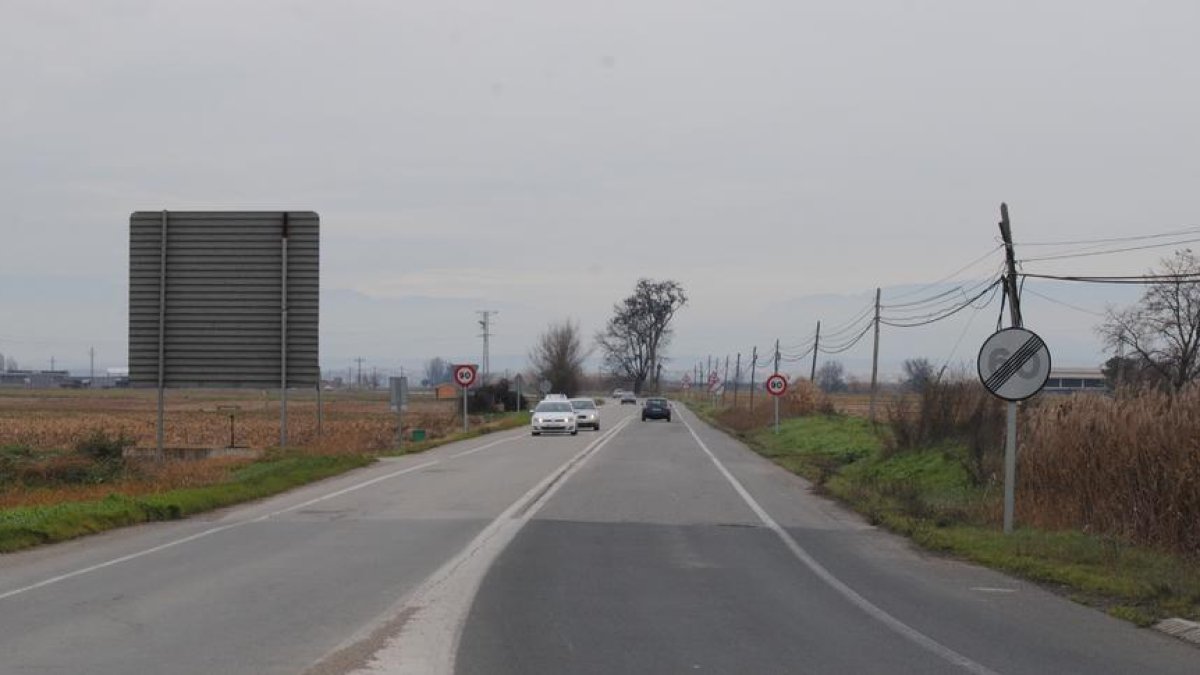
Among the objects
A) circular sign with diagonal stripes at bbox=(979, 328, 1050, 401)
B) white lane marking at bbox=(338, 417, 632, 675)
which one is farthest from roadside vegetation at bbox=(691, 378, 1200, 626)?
white lane marking at bbox=(338, 417, 632, 675)

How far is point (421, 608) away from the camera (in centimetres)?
1079

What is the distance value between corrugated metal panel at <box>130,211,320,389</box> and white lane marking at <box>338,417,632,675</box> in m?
13.6

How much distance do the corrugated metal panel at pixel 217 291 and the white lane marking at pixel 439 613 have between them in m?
13.6

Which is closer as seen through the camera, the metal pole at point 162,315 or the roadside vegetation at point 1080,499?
the roadside vegetation at point 1080,499

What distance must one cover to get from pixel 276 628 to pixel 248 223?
2089 centimetres

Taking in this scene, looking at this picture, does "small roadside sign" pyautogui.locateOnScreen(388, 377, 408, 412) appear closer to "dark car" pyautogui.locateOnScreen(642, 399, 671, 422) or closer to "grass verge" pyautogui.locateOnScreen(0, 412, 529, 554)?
"grass verge" pyautogui.locateOnScreen(0, 412, 529, 554)

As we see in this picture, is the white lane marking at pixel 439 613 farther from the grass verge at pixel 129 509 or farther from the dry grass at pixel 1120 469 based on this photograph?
the dry grass at pixel 1120 469

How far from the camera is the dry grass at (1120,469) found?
14656mm

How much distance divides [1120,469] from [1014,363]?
76.6 inches

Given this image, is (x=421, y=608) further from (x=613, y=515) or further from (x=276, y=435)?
(x=276, y=435)

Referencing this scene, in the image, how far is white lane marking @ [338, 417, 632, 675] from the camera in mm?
8484

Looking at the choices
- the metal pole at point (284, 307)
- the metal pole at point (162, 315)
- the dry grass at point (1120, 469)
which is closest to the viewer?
the dry grass at point (1120, 469)

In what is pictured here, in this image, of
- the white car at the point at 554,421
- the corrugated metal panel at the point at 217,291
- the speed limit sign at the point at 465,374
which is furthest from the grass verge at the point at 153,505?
the white car at the point at 554,421

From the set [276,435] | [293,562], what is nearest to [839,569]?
[293,562]
